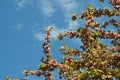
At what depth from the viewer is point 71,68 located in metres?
17.7

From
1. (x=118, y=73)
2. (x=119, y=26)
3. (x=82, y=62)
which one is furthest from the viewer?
(x=119, y=26)

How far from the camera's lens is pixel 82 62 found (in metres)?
17.5

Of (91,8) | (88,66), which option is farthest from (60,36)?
(88,66)

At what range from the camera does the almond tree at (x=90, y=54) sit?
1659cm

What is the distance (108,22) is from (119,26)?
0.92 metres

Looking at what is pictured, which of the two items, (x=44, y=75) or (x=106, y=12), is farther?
(x=106, y=12)

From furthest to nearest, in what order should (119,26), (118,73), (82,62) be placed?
(119,26) → (82,62) → (118,73)

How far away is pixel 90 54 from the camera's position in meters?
16.7

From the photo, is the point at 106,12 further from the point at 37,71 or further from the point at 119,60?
the point at 37,71

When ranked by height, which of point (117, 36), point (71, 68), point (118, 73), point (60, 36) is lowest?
point (118, 73)

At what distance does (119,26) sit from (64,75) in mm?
3901

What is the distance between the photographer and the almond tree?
16594mm

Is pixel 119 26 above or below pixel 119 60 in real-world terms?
above

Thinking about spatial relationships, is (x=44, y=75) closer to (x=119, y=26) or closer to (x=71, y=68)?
(x=71, y=68)
